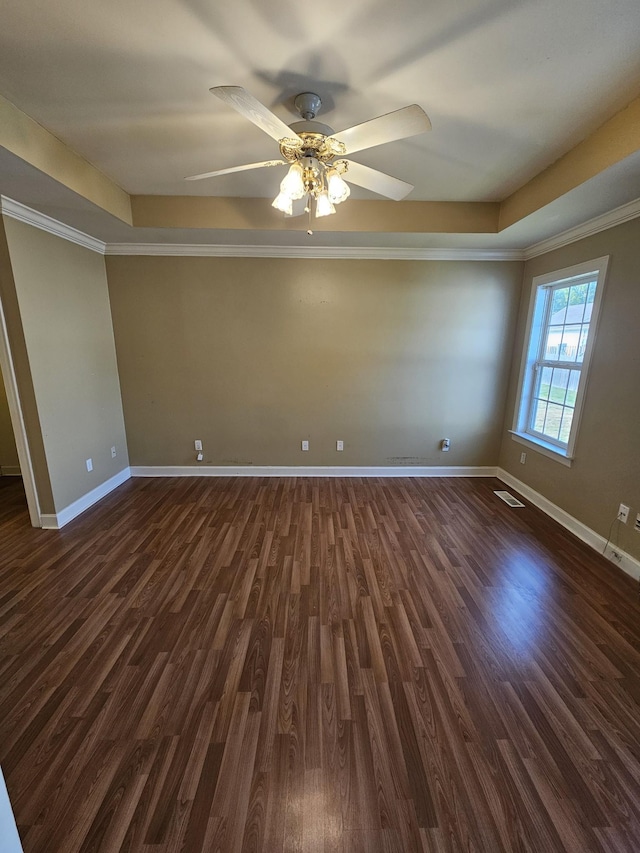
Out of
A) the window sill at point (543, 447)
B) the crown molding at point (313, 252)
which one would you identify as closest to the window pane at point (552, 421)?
the window sill at point (543, 447)

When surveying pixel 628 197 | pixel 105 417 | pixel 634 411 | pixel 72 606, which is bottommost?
pixel 72 606

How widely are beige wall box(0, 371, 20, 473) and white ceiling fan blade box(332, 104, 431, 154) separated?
4.38 metres

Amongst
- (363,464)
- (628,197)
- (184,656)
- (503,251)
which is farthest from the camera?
(363,464)

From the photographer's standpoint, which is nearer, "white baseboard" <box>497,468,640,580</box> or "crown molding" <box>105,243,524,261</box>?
"white baseboard" <box>497,468,640,580</box>

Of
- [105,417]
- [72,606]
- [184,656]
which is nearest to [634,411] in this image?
[184,656]

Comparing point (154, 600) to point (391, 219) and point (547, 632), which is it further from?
point (391, 219)

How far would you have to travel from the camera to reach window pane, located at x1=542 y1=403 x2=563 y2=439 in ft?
10.4

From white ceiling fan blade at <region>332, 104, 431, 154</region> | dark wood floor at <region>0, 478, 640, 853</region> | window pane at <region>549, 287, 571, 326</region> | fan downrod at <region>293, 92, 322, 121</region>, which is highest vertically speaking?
fan downrod at <region>293, 92, 322, 121</region>

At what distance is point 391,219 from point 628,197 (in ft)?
5.41

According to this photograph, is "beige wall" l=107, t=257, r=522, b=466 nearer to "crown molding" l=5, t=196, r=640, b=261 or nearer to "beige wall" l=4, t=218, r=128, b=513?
"crown molding" l=5, t=196, r=640, b=261

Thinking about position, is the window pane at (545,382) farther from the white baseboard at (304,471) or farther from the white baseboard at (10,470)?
the white baseboard at (10,470)

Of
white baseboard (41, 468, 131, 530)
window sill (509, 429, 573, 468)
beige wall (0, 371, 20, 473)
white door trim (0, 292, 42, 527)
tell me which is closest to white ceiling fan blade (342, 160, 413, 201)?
window sill (509, 429, 573, 468)

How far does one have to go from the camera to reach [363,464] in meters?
4.03

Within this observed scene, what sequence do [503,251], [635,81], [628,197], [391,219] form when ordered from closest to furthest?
[635,81], [628,197], [391,219], [503,251]
